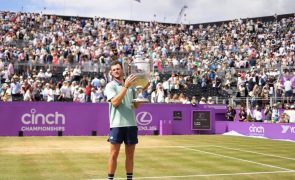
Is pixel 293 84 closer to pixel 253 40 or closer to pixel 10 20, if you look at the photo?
pixel 253 40

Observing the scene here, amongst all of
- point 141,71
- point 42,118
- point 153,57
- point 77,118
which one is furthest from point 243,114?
point 141,71

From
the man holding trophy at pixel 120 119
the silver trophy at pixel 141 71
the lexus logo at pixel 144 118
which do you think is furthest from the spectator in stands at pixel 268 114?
the silver trophy at pixel 141 71

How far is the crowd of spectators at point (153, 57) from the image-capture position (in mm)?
27906

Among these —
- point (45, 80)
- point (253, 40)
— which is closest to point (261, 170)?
point (45, 80)

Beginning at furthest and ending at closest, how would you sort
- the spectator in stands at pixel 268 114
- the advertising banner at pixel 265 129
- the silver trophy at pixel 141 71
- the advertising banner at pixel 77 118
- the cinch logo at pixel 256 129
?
the spectator in stands at pixel 268 114, the cinch logo at pixel 256 129, the advertising banner at pixel 77 118, the advertising banner at pixel 265 129, the silver trophy at pixel 141 71

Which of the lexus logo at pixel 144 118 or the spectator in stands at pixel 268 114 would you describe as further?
the lexus logo at pixel 144 118

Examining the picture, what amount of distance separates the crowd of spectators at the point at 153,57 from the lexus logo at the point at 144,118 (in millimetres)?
1798

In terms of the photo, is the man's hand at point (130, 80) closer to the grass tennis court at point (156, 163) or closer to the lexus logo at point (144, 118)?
the grass tennis court at point (156, 163)

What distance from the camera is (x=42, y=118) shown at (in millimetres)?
25016

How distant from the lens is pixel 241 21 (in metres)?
48.9

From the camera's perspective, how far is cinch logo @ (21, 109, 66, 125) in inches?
973

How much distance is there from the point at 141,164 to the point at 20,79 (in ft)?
53.9

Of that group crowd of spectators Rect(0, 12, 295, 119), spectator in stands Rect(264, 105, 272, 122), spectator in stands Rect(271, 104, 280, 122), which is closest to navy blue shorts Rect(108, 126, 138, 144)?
crowd of spectators Rect(0, 12, 295, 119)

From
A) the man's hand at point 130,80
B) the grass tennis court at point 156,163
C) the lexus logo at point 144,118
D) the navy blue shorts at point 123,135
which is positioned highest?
the man's hand at point 130,80
